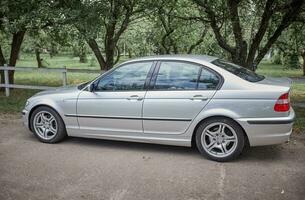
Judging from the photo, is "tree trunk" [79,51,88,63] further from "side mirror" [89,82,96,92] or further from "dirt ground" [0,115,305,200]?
"dirt ground" [0,115,305,200]

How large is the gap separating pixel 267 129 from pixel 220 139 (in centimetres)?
68

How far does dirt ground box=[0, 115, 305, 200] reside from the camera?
15.3ft

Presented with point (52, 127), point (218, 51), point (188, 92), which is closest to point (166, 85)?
point (188, 92)

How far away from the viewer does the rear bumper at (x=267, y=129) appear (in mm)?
5445

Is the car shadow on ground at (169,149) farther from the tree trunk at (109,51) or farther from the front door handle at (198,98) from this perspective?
the tree trunk at (109,51)

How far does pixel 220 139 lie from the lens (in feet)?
18.8

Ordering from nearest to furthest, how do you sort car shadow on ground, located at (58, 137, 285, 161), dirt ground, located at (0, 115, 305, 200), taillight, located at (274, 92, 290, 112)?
dirt ground, located at (0, 115, 305, 200), taillight, located at (274, 92, 290, 112), car shadow on ground, located at (58, 137, 285, 161)

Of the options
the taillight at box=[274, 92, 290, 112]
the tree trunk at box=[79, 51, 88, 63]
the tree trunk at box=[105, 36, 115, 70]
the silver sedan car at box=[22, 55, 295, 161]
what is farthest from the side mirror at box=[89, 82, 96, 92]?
the tree trunk at box=[79, 51, 88, 63]

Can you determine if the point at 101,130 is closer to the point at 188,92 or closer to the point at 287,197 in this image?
the point at 188,92

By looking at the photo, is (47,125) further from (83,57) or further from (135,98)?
(83,57)

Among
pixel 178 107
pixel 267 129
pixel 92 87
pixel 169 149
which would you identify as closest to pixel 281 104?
pixel 267 129

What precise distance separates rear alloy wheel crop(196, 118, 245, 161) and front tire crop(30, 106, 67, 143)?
7.92 ft

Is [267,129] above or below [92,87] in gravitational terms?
below

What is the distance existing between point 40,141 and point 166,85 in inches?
99.6
